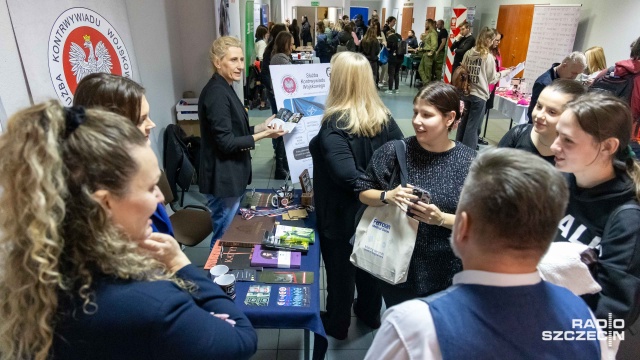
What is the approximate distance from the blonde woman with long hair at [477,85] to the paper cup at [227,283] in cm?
436

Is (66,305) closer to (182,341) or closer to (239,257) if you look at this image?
(182,341)

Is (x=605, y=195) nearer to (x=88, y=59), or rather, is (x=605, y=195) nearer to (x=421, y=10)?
(x=88, y=59)

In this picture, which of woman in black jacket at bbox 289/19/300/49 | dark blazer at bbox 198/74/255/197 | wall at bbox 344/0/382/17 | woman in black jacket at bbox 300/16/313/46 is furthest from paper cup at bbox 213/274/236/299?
wall at bbox 344/0/382/17

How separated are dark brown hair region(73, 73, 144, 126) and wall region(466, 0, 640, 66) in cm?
557

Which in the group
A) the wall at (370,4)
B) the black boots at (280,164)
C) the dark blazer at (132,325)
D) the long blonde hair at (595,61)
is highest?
the wall at (370,4)

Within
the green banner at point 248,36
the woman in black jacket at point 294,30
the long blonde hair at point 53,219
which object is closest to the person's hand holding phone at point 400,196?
the long blonde hair at point 53,219

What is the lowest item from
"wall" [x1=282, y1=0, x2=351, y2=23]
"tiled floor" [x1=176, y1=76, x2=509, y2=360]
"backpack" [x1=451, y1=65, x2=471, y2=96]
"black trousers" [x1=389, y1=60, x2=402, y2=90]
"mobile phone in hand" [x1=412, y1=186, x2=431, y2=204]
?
"tiled floor" [x1=176, y1=76, x2=509, y2=360]

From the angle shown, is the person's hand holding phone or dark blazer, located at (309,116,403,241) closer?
the person's hand holding phone

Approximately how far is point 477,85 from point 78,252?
5.30m

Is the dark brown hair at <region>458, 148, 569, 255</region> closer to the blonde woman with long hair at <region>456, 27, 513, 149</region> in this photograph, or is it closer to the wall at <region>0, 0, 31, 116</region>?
the wall at <region>0, 0, 31, 116</region>

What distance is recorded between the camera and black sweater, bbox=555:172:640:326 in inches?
44.5

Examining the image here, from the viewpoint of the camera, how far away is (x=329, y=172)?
194 centimetres

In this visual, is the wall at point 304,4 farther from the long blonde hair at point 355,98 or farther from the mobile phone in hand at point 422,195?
the mobile phone in hand at point 422,195

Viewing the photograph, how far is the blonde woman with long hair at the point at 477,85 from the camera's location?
5.14 meters
